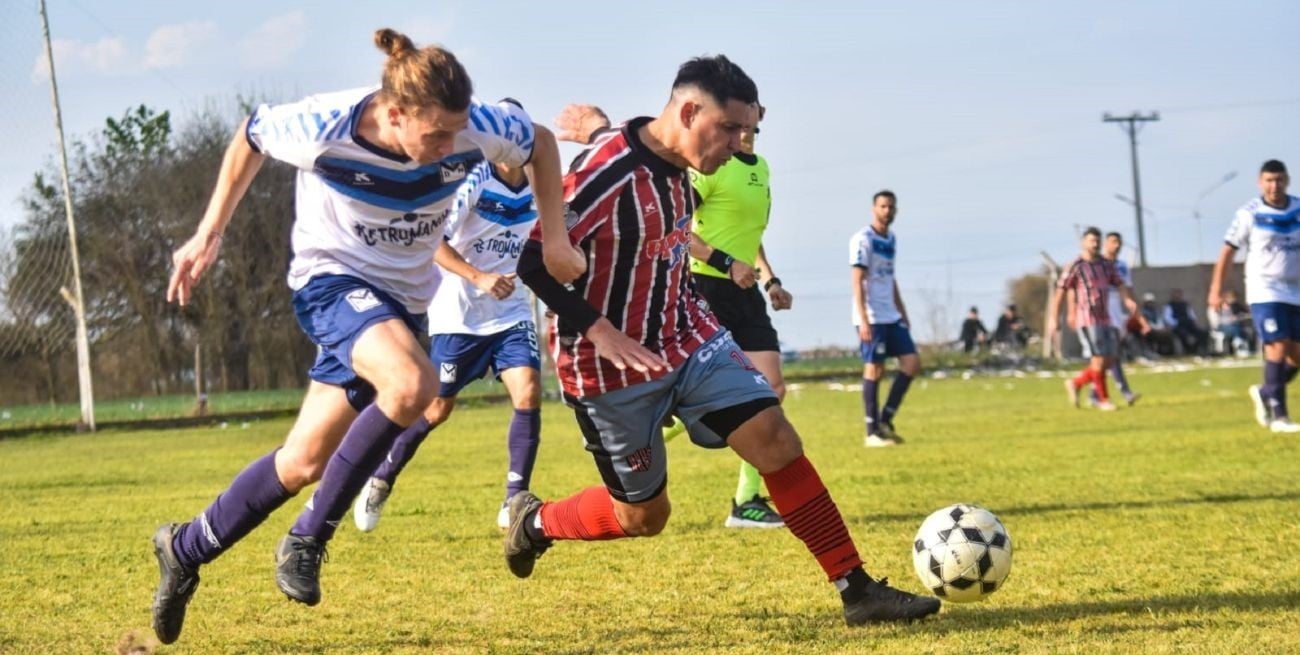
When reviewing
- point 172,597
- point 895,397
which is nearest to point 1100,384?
point 895,397

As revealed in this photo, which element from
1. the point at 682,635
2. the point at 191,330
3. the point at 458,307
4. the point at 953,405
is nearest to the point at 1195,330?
the point at 953,405

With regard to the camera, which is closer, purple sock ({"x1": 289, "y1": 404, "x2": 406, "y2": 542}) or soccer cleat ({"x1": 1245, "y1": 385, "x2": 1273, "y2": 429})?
purple sock ({"x1": 289, "y1": 404, "x2": 406, "y2": 542})

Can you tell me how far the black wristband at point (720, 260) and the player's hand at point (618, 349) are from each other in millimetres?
2441

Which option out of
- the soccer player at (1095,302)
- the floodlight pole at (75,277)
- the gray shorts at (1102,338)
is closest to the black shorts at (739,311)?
the soccer player at (1095,302)

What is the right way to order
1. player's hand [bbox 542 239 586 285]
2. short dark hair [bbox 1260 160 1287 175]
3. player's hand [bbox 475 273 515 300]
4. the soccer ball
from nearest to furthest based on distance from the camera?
1. player's hand [bbox 542 239 586 285]
2. the soccer ball
3. player's hand [bbox 475 273 515 300]
4. short dark hair [bbox 1260 160 1287 175]

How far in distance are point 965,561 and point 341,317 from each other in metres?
2.29

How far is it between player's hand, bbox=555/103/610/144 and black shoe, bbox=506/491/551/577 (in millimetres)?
1495

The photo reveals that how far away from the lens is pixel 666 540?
727 centimetres

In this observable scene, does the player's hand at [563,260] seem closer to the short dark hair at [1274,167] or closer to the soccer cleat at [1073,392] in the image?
the short dark hair at [1274,167]

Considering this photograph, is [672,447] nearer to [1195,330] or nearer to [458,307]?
[458,307]

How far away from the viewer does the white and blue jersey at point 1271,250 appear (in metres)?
12.6

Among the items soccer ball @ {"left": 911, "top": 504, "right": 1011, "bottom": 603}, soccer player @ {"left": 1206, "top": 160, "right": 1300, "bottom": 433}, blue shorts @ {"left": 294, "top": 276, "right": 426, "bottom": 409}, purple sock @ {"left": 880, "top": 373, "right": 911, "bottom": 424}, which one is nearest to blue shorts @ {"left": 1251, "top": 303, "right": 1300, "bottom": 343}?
soccer player @ {"left": 1206, "top": 160, "right": 1300, "bottom": 433}

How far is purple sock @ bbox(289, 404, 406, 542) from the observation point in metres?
4.83

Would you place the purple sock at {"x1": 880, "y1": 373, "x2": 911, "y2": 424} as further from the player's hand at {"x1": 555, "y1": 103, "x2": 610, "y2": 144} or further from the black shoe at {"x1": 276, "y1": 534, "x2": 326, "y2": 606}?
the black shoe at {"x1": 276, "y1": 534, "x2": 326, "y2": 606}
